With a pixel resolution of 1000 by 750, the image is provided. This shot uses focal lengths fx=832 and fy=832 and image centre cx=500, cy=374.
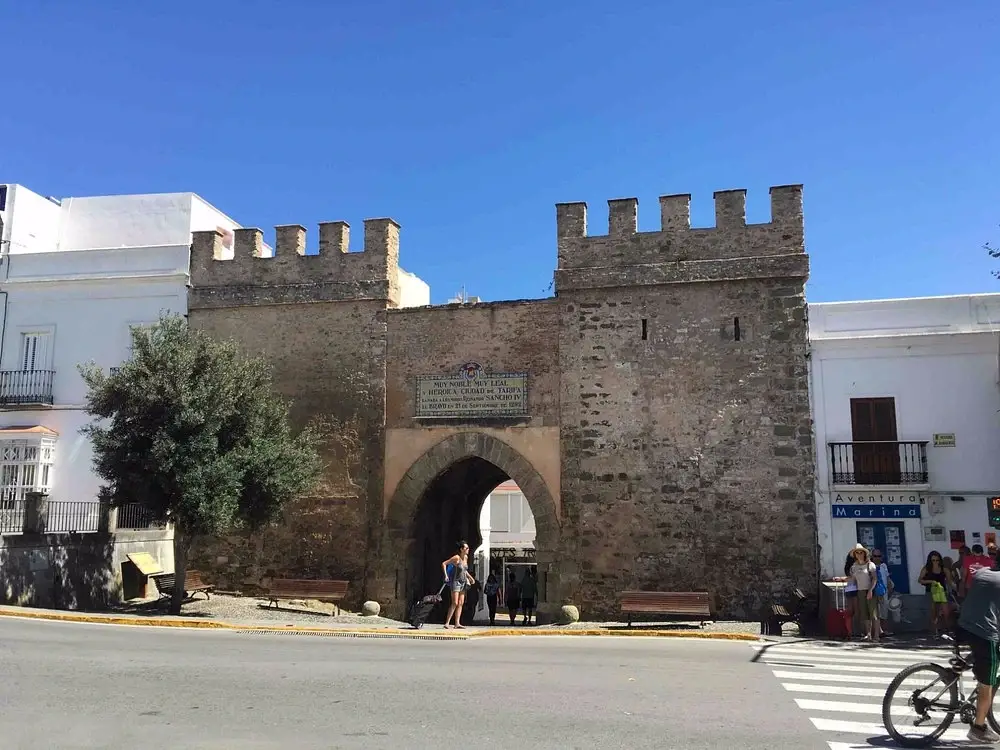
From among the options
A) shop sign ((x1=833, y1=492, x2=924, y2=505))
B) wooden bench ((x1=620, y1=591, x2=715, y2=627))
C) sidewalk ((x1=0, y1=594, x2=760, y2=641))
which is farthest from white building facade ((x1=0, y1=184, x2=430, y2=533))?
shop sign ((x1=833, y1=492, x2=924, y2=505))

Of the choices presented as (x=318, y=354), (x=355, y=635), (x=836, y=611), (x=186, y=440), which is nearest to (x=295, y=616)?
(x=355, y=635)

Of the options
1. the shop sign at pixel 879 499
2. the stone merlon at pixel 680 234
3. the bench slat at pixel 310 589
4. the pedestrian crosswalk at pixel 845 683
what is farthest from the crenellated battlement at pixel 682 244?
the bench slat at pixel 310 589

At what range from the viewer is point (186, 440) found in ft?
49.1

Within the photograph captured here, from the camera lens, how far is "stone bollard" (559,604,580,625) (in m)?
15.8

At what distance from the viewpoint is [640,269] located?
17.4m

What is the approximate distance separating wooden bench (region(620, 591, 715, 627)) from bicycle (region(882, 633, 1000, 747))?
872cm

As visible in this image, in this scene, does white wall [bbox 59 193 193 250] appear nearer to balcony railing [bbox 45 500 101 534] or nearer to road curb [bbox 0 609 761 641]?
balcony railing [bbox 45 500 101 534]

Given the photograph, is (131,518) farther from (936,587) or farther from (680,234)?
(936,587)

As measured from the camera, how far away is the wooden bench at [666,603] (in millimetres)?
15125

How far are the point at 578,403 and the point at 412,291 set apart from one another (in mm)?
6931

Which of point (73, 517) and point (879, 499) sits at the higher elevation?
point (879, 499)

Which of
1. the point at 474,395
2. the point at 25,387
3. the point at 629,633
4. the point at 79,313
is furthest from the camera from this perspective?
the point at 79,313

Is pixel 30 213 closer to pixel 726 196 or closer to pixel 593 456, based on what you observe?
pixel 593 456

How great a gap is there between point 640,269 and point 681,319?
136 cm
